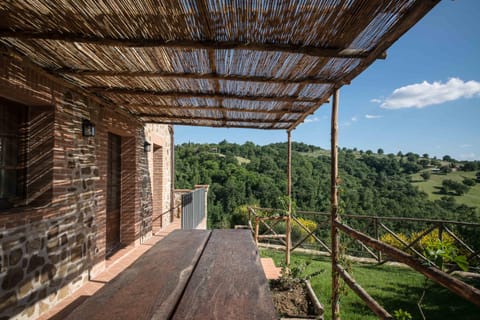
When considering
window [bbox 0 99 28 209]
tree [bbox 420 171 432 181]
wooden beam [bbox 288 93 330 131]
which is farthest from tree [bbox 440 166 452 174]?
window [bbox 0 99 28 209]

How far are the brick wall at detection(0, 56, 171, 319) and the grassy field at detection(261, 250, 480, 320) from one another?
3.31 metres

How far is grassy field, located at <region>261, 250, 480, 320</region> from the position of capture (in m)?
4.04

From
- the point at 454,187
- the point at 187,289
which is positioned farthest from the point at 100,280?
the point at 454,187

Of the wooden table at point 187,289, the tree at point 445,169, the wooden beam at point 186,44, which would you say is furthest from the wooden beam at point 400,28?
the tree at point 445,169

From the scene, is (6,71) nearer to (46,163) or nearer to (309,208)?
(46,163)

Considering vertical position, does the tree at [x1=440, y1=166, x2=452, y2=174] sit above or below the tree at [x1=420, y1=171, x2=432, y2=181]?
above

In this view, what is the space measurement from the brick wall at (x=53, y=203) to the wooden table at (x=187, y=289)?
1367 millimetres

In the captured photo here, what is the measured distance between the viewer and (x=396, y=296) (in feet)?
15.6

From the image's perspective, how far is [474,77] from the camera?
157 ft

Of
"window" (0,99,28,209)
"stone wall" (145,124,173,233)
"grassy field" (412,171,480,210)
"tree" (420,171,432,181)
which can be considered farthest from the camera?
"tree" (420,171,432,181)

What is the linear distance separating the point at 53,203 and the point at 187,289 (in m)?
2.26

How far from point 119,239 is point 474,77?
6272 centimetres

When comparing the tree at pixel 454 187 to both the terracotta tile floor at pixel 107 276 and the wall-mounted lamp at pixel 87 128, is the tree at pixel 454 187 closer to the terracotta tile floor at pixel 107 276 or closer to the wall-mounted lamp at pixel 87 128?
the terracotta tile floor at pixel 107 276

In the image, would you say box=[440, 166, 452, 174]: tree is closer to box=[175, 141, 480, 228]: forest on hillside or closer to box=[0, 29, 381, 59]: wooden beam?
box=[175, 141, 480, 228]: forest on hillside
